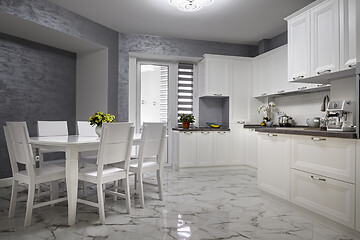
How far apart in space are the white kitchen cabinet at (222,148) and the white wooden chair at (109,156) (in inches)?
109

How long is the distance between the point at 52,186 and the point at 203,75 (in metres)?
3.58

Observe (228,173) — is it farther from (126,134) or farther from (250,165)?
(126,134)

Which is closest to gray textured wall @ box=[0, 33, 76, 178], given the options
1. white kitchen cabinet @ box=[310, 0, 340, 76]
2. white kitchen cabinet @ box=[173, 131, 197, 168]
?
white kitchen cabinet @ box=[173, 131, 197, 168]

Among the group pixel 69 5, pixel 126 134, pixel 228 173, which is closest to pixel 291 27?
pixel 126 134

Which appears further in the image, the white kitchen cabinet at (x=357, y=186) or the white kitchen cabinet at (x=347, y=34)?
the white kitchen cabinet at (x=347, y=34)

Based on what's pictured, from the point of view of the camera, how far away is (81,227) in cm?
237

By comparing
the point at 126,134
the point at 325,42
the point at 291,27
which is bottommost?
the point at 126,134

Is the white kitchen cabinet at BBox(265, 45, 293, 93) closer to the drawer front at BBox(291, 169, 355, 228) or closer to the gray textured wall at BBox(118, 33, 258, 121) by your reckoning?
the gray textured wall at BBox(118, 33, 258, 121)

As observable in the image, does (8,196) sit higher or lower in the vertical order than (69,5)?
lower

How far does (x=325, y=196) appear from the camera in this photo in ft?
7.97

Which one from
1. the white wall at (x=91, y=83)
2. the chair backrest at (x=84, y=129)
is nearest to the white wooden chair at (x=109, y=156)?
the chair backrest at (x=84, y=129)

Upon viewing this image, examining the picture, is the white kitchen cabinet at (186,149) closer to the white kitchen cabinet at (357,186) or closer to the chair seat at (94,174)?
the chair seat at (94,174)

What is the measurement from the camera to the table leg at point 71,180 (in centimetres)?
242

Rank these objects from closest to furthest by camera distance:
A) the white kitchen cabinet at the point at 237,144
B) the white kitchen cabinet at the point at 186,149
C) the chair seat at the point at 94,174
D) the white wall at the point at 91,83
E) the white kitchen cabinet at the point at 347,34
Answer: the white kitchen cabinet at the point at 347,34 < the chair seat at the point at 94,174 < the white wall at the point at 91,83 < the white kitchen cabinet at the point at 186,149 < the white kitchen cabinet at the point at 237,144
